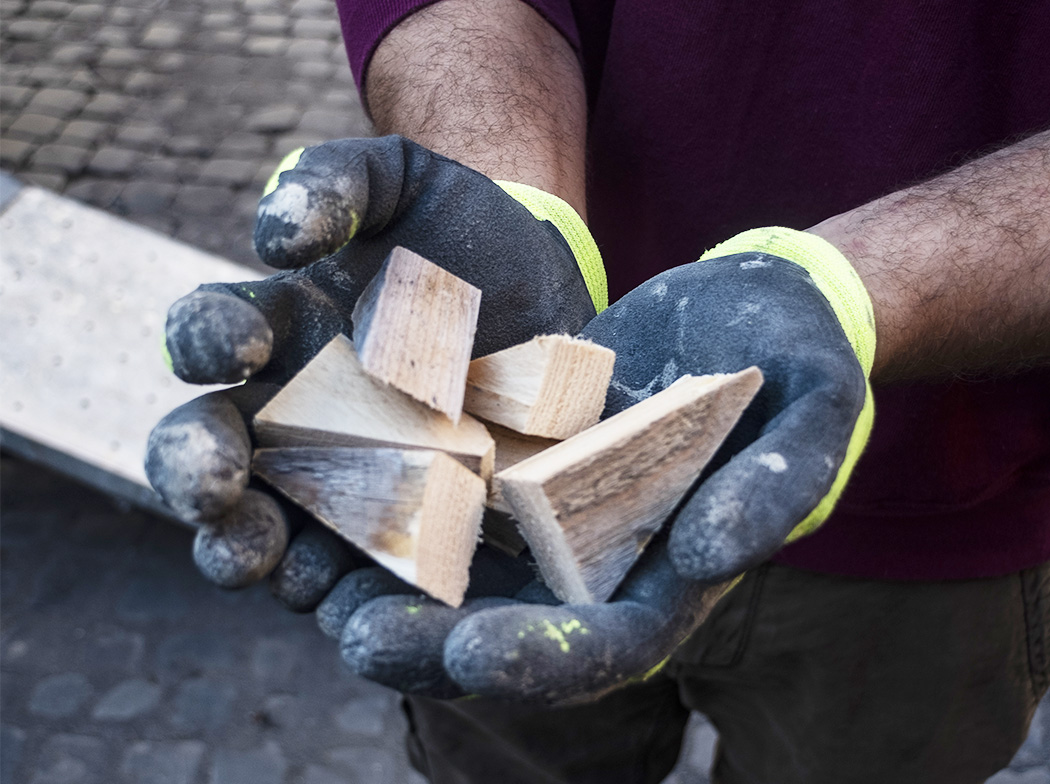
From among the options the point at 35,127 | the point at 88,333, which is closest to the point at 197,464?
the point at 88,333

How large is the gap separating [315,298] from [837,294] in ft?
2.89

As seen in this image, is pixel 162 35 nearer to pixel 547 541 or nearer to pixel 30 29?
pixel 30 29

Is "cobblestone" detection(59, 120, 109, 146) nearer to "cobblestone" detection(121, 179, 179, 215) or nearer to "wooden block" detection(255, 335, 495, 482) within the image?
"cobblestone" detection(121, 179, 179, 215)

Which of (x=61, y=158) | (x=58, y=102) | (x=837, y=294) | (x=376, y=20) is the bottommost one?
(x=61, y=158)

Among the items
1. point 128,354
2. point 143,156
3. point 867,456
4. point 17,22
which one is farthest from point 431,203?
point 17,22

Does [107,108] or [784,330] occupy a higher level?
[784,330]

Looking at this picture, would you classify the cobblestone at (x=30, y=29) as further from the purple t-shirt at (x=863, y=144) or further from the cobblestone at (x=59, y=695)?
the purple t-shirt at (x=863, y=144)

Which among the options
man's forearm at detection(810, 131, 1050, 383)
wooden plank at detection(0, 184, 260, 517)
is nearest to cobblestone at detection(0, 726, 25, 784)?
wooden plank at detection(0, 184, 260, 517)

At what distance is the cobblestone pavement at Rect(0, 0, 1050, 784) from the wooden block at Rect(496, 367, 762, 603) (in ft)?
6.40

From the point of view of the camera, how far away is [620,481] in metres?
1.42

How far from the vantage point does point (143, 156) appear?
5.04 meters

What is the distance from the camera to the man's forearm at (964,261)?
163 centimetres

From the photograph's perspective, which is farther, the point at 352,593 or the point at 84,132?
the point at 84,132

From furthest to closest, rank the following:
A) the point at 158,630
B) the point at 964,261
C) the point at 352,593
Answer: the point at 158,630
the point at 964,261
the point at 352,593
